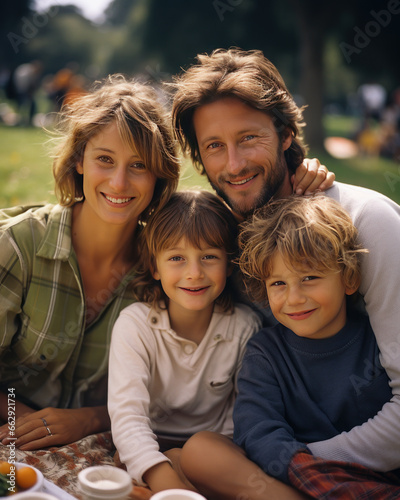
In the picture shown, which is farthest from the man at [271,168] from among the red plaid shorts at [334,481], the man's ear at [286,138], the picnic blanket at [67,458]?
the picnic blanket at [67,458]

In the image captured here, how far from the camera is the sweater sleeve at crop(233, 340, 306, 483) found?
2.27 metres

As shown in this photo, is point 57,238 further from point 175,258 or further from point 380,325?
point 380,325

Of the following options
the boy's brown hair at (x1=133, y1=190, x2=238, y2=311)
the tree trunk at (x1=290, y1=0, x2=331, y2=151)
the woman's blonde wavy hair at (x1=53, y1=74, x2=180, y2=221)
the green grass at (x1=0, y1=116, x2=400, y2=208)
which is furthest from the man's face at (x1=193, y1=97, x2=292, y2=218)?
the tree trunk at (x1=290, y1=0, x2=331, y2=151)

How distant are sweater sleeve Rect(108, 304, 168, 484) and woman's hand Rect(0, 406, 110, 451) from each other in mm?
365

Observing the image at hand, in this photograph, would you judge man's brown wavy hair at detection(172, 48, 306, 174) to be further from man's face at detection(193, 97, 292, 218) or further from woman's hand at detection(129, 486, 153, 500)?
woman's hand at detection(129, 486, 153, 500)

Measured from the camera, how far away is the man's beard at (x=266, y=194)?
2973 millimetres

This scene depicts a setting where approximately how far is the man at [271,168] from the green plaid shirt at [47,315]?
828mm

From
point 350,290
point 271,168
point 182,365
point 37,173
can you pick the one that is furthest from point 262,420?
point 37,173

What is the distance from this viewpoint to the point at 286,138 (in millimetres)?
3211

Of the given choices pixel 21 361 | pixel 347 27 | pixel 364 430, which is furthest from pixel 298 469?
pixel 347 27

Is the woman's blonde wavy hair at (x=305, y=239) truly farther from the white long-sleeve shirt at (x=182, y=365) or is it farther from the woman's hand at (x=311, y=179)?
the white long-sleeve shirt at (x=182, y=365)

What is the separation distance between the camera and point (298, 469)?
2197mm

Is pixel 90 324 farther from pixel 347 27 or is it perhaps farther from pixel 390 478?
pixel 347 27

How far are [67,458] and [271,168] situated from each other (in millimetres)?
1763
